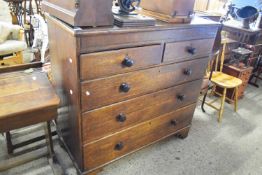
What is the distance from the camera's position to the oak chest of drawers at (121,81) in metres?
1.07

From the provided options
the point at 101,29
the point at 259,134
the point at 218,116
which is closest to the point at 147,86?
the point at 101,29

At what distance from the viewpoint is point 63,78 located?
1.32 meters

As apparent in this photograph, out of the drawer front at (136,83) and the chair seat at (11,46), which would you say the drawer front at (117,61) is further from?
the chair seat at (11,46)

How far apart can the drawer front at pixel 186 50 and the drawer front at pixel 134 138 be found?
0.48m

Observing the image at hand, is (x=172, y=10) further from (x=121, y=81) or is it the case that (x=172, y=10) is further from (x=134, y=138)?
(x=134, y=138)

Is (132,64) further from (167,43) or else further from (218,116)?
(218,116)

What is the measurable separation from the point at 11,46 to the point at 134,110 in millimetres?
2161

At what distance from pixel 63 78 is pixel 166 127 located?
92 cm

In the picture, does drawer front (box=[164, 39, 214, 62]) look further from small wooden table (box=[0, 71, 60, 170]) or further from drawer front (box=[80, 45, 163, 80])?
small wooden table (box=[0, 71, 60, 170])

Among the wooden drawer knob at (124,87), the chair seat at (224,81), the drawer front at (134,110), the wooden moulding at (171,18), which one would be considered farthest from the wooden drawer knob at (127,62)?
the chair seat at (224,81)

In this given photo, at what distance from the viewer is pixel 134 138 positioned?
5.11 ft

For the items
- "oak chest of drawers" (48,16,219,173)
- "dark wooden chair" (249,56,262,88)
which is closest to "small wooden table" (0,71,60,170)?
"oak chest of drawers" (48,16,219,173)

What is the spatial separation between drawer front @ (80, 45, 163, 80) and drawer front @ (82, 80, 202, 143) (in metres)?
0.24

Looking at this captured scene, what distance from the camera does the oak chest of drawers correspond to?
1072 millimetres
